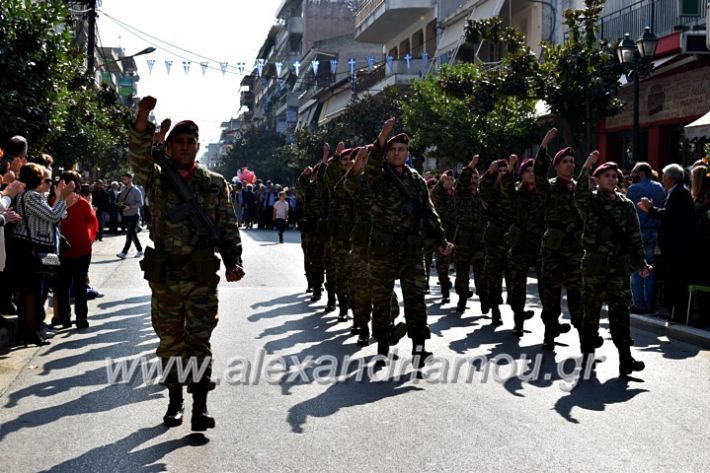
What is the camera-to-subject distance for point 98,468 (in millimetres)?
5602

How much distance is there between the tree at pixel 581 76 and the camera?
2106 centimetres

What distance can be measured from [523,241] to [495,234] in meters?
0.70

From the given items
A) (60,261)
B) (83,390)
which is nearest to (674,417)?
(83,390)

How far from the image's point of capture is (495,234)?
11.7 m

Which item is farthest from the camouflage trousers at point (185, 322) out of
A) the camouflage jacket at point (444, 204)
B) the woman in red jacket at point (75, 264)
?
the camouflage jacket at point (444, 204)

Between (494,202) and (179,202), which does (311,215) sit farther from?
(179,202)

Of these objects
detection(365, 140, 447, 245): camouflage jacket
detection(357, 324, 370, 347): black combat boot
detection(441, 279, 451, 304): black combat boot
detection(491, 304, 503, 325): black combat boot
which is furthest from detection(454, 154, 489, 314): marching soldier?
detection(365, 140, 447, 245): camouflage jacket

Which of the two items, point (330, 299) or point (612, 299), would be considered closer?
point (612, 299)

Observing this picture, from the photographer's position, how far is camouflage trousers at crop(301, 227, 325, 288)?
13.6 m

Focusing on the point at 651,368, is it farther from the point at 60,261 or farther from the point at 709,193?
the point at 60,261

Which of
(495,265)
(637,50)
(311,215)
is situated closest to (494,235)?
(495,265)

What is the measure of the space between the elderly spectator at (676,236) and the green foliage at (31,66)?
707cm

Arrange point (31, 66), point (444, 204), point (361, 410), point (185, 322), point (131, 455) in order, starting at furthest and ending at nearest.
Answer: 1. point (444, 204)
2. point (31, 66)
3. point (361, 410)
4. point (185, 322)
5. point (131, 455)

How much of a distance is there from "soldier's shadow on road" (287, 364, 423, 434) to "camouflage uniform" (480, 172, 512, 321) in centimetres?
353
